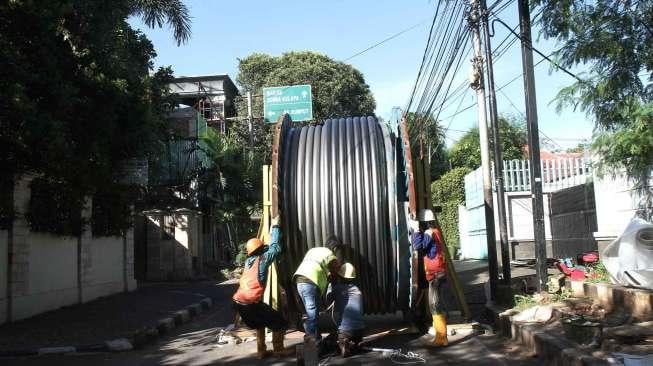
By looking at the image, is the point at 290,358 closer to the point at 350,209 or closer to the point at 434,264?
the point at 350,209

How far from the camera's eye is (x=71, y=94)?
10156mm

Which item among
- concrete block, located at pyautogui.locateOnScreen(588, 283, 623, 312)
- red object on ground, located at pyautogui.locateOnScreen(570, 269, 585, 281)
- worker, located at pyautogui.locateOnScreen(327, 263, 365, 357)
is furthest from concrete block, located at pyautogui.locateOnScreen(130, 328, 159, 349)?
red object on ground, located at pyautogui.locateOnScreen(570, 269, 585, 281)

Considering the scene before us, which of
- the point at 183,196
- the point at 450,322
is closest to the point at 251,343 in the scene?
the point at 450,322

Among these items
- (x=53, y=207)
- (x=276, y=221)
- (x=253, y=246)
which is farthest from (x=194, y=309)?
(x=253, y=246)

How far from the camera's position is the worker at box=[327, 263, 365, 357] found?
7.63m

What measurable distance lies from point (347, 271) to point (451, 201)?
19823mm

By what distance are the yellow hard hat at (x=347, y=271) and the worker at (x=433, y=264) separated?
34.5 inches

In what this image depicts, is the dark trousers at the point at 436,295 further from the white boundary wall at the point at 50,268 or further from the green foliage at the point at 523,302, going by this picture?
the white boundary wall at the point at 50,268

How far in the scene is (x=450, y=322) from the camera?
9594 millimetres

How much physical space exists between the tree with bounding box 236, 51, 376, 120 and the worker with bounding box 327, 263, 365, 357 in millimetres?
25266

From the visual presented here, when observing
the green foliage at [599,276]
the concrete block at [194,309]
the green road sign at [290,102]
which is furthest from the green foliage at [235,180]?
the green foliage at [599,276]

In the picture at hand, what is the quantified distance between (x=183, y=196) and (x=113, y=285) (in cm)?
808

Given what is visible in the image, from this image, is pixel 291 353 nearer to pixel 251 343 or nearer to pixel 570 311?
pixel 251 343

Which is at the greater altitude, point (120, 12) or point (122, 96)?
point (120, 12)
